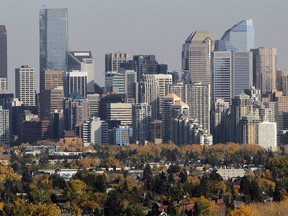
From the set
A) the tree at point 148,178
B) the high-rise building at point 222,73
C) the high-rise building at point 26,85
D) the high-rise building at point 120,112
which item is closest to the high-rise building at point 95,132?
the high-rise building at point 120,112

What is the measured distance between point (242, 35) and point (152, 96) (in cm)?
3421

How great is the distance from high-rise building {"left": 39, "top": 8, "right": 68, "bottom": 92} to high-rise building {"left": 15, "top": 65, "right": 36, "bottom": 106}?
17.5 metres

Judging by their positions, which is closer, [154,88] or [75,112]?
[75,112]

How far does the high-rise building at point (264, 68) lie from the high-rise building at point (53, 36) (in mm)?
19452

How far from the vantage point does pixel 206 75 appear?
423ft

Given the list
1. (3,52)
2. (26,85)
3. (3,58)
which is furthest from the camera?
(3,58)

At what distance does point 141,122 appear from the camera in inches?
4210

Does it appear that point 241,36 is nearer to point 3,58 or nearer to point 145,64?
point 145,64

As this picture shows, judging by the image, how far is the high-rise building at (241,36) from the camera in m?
146

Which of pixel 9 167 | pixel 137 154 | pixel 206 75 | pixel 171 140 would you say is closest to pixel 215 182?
pixel 9 167

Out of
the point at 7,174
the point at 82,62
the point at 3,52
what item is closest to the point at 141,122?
the point at 3,52

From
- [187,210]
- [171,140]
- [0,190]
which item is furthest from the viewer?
[171,140]

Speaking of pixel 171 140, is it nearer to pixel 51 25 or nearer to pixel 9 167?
pixel 9 167

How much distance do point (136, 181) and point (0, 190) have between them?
8.64 m
